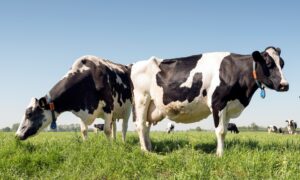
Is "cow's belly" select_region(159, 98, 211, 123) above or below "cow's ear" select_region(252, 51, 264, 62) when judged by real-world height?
below

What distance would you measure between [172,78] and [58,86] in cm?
443

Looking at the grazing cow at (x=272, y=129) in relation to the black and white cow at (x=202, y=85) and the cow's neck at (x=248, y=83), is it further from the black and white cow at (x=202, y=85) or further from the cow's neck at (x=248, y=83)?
the cow's neck at (x=248, y=83)

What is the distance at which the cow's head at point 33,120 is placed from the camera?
12875mm

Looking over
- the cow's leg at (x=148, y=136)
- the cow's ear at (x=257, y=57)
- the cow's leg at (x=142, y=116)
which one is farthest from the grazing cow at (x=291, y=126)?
the cow's ear at (x=257, y=57)

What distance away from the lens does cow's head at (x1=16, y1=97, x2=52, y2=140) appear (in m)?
12.9

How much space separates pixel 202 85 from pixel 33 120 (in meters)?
6.03

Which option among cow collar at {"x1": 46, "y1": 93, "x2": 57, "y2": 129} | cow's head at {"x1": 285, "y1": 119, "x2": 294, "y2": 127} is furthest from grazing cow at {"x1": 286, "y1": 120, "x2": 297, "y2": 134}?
cow collar at {"x1": 46, "y1": 93, "x2": 57, "y2": 129}

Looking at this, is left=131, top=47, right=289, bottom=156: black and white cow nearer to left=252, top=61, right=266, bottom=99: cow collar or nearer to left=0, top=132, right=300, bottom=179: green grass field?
left=252, top=61, right=266, bottom=99: cow collar

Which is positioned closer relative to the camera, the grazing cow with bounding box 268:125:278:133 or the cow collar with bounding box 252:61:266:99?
the cow collar with bounding box 252:61:266:99

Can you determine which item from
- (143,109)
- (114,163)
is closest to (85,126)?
(143,109)

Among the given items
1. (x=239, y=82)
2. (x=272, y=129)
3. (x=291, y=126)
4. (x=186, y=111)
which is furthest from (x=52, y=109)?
(x=272, y=129)

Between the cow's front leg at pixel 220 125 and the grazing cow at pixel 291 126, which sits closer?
the cow's front leg at pixel 220 125

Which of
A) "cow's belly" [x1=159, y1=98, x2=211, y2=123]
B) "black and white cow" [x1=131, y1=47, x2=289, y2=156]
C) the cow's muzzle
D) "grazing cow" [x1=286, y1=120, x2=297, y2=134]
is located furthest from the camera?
"grazing cow" [x1=286, y1=120, x2=297, y2=134]

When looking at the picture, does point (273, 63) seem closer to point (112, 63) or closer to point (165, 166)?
point (165, 166)
